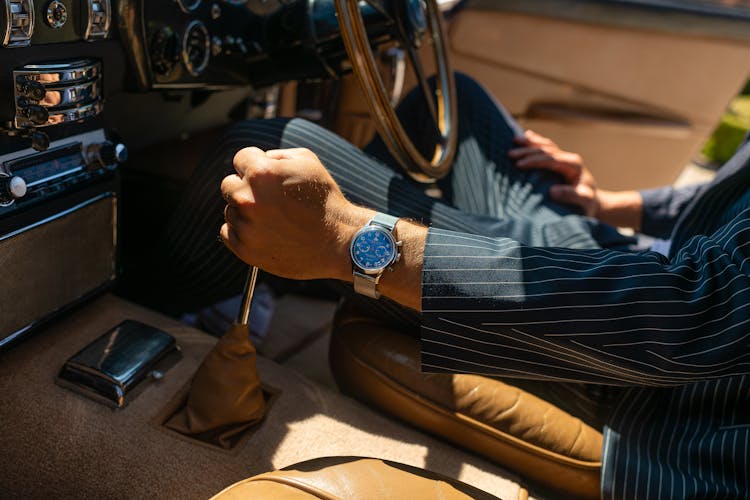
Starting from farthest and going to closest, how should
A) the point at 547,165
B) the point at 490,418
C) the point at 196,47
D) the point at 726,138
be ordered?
the point at 726,138 → the point at 547,165 → the point at 196,47 → the point at 490,418

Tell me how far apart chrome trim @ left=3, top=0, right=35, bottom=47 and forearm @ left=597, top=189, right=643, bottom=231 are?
3.69ft

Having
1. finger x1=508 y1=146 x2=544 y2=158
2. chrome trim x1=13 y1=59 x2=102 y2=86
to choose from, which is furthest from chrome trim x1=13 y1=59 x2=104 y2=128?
finger x1=508 y1=146 x2=544 y2=158

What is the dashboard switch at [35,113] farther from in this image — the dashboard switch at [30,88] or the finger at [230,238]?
the finger at [230,238]

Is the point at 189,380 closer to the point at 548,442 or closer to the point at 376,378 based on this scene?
the point at 376,378

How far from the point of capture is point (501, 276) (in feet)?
2.25

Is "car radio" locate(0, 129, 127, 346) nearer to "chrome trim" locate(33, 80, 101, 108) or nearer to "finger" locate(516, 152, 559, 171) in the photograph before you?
"chrome trim" locate(33, 80, 101, 108)

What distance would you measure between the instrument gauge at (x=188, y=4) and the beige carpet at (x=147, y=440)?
1.53 ft

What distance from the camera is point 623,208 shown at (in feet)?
4.50

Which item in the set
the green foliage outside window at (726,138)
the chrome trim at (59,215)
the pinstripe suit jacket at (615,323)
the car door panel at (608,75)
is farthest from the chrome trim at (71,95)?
the green foliage outside window at (726,138)

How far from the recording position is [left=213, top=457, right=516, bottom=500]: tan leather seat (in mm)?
573

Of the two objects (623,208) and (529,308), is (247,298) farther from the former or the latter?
(623,208)

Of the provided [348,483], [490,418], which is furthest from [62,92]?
[490,418]

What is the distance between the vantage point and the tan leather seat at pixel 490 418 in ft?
2.66

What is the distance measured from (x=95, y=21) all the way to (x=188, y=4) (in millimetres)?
197
